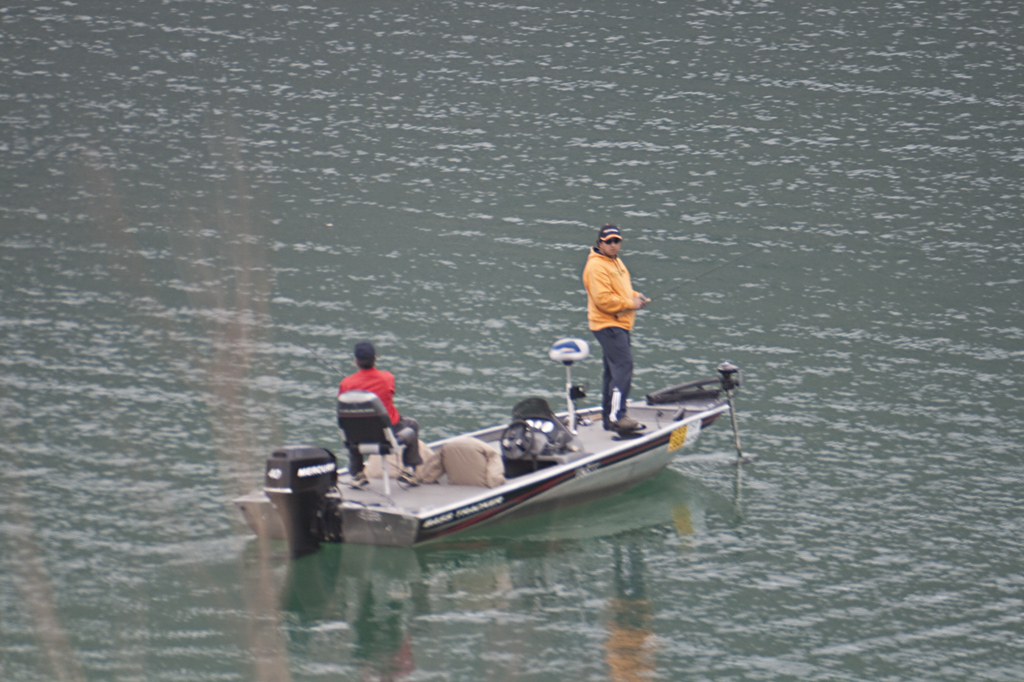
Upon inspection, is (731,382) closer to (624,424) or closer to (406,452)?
(624,424)

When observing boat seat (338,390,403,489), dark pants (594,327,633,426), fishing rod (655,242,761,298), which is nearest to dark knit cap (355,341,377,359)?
boat seat (338,390,403,489)

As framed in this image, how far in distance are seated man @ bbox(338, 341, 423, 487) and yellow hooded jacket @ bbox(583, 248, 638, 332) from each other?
219 cm

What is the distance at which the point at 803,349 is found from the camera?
56.1 feet

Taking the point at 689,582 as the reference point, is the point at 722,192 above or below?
above

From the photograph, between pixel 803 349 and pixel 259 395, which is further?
pixel 803 349

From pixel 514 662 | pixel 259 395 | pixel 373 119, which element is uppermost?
pixel 373 119

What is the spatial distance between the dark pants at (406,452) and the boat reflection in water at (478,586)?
735mm

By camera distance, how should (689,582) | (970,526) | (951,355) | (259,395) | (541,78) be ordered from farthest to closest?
1. (541,78)
2. (951,355)
3. (259,395)
4. (970,526)
5. (689,582)

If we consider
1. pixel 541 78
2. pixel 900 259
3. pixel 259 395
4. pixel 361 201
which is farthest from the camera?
pixel 541 78

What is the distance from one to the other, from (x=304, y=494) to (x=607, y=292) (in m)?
3.63

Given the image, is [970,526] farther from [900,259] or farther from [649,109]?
[649,109]

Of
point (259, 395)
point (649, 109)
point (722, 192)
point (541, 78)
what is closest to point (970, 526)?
point (259, 395)

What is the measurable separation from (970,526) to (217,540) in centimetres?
696

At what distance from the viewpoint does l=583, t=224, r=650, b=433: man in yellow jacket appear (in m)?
12.8
